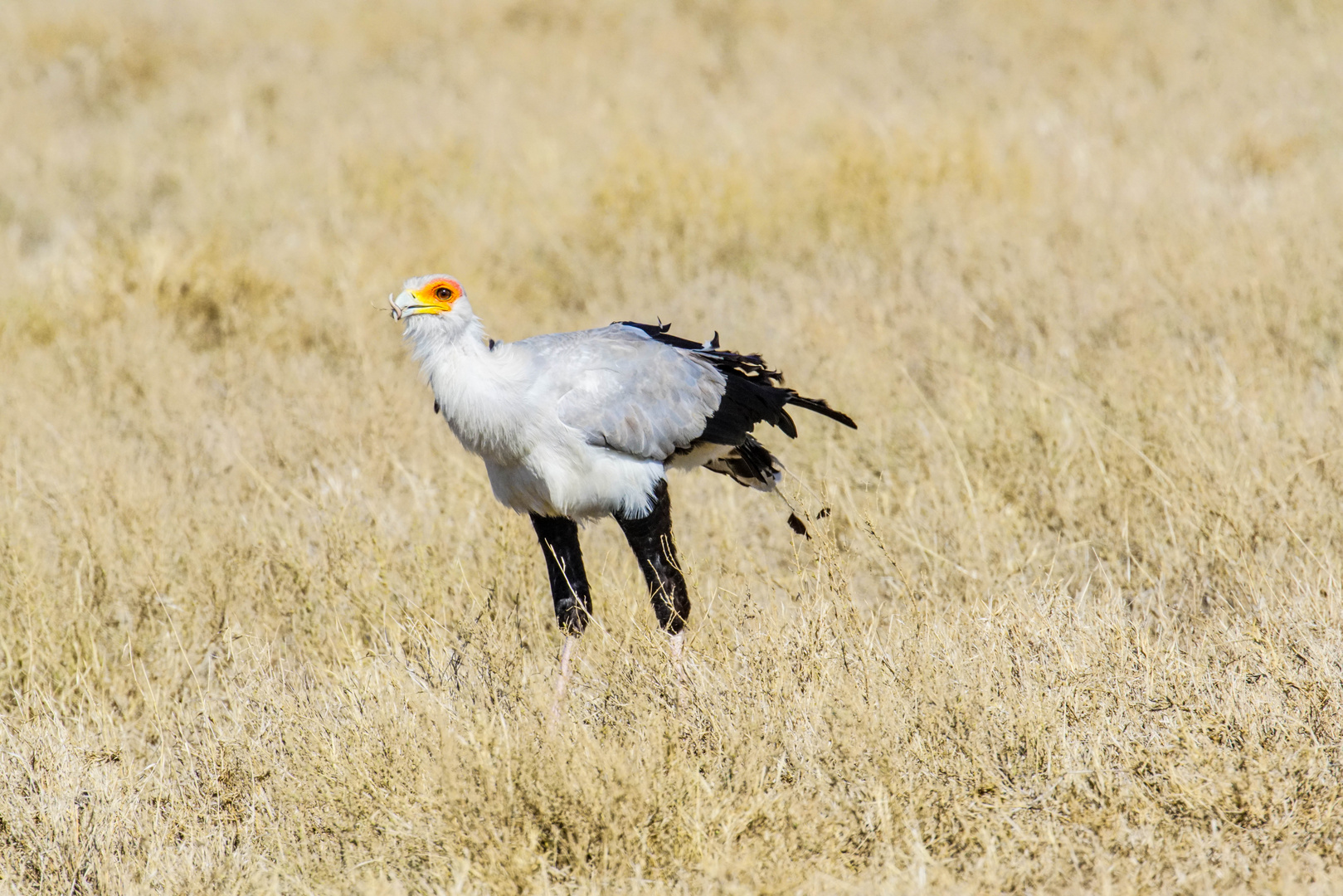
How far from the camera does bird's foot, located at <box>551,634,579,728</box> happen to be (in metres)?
3.45

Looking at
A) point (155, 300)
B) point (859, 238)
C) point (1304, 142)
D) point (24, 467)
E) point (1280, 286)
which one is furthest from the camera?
point (1304, 142)

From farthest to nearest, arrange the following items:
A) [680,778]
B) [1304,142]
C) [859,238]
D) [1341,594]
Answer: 1. [1304,142]
2. [859,238]
3. [1341,594]
4. [680,778]

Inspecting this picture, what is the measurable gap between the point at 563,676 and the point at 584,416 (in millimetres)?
815

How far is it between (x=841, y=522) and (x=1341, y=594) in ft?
6.34

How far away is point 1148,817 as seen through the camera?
3.15 m

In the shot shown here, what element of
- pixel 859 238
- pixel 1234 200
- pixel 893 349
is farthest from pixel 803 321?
pixel 1234 200

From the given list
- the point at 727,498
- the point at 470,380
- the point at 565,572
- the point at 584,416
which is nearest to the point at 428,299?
the point at 470,380

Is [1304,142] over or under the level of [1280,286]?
over

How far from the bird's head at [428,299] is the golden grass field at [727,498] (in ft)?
3.43

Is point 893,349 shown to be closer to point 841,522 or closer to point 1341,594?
point 841,522

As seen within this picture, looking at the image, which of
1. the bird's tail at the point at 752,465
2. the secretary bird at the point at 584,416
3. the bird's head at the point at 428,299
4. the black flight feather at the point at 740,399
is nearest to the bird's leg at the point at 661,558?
the secretary bird at the point at 584,416

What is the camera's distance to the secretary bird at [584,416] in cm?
382

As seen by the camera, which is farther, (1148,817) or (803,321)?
(803,321)

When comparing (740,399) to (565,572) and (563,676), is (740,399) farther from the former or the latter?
(563,676)
